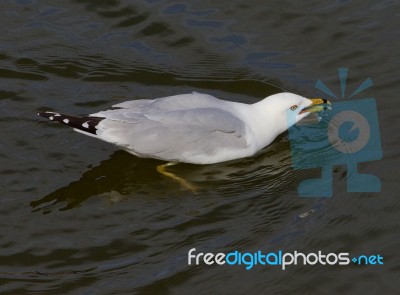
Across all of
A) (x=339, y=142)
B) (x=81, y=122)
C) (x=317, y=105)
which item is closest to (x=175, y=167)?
(x=81, y=122)

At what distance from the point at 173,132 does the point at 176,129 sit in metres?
0.04

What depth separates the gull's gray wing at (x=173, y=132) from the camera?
9.02 metres

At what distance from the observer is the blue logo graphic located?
8.90 metres

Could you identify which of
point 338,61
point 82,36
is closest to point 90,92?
point 82,36

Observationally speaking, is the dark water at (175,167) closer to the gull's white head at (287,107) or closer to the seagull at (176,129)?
the seagull at (176,129)

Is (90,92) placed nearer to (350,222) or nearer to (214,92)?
(214,92)

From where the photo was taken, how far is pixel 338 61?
35.4ft

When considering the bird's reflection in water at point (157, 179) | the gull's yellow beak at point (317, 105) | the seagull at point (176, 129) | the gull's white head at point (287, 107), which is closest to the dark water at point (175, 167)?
the bird's reflection in water at point (157, 179)

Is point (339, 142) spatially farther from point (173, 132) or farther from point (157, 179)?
point (157, 179)

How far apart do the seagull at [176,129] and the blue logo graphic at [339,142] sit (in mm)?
615

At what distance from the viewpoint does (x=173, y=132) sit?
355 inches

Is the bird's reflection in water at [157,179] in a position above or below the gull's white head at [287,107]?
below

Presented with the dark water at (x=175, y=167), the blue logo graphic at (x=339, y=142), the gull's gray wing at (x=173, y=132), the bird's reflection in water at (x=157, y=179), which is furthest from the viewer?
the gull's gray wing at (x=173, y=132)

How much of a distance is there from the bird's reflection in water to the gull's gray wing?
0.67ft
